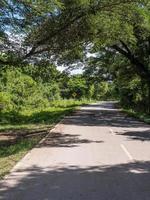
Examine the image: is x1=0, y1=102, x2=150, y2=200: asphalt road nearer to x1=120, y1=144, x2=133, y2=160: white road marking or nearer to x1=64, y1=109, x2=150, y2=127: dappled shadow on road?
x1=120, y1=144, x2=133, y2=160: white road marking

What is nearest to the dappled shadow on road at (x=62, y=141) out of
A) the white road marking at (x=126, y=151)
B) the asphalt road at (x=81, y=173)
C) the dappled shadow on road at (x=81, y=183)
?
the asphalt road at (x=81, y=173)

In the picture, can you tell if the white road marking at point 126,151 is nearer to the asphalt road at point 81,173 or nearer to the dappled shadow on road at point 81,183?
the asphalt road at point 81,173

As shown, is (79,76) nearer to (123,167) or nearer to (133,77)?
(133,77)

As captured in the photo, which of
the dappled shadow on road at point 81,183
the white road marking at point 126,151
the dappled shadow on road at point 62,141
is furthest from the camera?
the dappled shadow on road at point 62,141

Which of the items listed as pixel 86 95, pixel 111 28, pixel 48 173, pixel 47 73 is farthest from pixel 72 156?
pixel 86 95

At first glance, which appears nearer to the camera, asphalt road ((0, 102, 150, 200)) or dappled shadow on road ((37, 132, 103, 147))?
asphalt road ((0, 102, 150, 200))

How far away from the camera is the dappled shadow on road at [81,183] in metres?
9.46

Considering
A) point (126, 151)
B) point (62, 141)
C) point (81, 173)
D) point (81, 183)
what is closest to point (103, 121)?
point (62, 141)

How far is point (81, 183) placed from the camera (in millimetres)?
10875

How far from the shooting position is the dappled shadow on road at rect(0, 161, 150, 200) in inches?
372

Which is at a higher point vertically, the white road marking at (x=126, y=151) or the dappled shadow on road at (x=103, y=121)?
the dappled shadow on road at (x=103, y=121)

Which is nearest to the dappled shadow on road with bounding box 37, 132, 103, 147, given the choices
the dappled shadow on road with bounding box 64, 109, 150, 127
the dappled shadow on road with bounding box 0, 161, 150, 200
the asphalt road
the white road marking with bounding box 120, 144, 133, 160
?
the asphalt road

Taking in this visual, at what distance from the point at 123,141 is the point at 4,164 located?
820 centimetres

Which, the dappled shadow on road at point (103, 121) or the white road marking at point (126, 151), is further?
the dappled shadow on road at point (103, 121)
